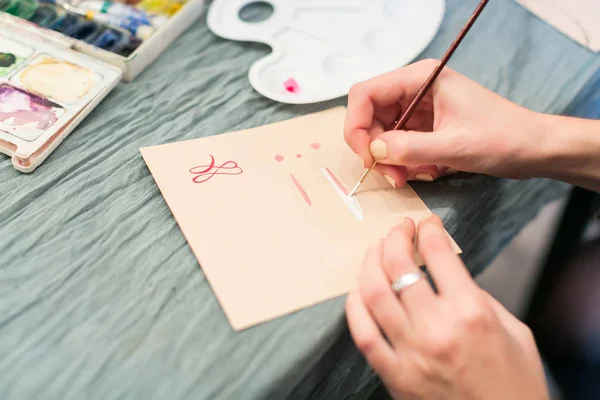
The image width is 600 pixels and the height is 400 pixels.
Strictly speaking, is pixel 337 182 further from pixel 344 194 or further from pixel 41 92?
pixel 41 92

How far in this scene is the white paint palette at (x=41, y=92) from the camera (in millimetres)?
547

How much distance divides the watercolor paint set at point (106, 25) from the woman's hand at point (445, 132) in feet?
0.96

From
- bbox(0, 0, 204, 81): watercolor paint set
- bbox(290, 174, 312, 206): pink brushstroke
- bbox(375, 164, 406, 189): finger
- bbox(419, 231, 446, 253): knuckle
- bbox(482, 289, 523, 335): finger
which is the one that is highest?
bbox(419, 231, 446, 253): knuckle

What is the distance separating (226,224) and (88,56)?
0.32 metres

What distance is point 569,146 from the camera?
0.56 m

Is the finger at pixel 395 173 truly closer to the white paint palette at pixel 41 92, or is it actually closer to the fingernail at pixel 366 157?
the fingernail at pixel 366 157

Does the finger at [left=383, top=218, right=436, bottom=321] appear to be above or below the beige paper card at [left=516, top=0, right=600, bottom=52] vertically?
below

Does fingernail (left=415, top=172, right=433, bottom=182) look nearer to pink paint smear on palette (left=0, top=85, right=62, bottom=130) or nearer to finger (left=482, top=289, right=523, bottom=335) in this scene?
finger (left=482, top=289, right=523, bottom=335)

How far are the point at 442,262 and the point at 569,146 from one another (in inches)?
9.9

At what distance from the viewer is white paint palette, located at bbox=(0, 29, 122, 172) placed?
547mm

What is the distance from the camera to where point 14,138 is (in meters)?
0.54

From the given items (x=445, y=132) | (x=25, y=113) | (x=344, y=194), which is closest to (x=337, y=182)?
(x=344, y=194)

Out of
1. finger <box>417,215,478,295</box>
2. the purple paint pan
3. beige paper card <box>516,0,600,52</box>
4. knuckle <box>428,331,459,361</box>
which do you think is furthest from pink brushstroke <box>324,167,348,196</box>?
beige paper card <box>516,0,600,52</box>

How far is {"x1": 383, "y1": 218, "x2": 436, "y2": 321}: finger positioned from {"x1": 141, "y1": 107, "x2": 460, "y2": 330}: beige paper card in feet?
0.12
